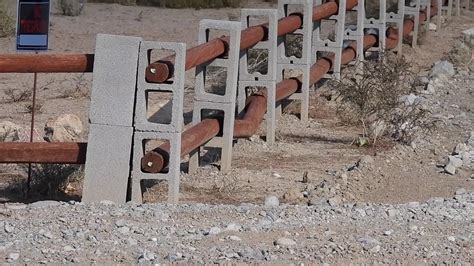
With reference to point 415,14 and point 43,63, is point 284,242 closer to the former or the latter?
point 43,63

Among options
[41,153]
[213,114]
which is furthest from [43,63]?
[213,114]

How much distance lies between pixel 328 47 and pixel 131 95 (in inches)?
274

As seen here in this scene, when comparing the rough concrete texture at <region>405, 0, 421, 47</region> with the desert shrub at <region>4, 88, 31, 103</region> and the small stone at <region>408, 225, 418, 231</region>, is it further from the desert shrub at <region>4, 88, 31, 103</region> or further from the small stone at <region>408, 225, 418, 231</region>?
the small stone at <region>408, 225, 418, 231</region>

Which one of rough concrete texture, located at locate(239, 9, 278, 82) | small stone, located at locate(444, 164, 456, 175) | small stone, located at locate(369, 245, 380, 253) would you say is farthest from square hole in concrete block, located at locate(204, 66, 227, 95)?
small stone, located at locate(369, 245, 380, 253)

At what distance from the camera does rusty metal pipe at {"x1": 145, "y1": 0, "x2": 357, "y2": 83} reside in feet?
26.5

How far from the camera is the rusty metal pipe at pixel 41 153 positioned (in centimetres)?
806

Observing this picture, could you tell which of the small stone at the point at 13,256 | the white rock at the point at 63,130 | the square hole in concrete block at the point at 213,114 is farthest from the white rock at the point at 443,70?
the small stone at the point at 13,256

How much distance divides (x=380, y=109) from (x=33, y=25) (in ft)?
14.1

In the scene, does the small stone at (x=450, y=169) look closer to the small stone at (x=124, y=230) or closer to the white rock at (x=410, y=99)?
the white rock at (x=410, y=99)

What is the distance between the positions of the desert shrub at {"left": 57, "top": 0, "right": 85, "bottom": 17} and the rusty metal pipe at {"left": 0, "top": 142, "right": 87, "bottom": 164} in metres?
16.8

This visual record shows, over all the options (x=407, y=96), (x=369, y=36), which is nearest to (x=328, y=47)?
(x=407, y=96)

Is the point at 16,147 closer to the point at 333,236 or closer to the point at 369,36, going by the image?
the point at 333,236

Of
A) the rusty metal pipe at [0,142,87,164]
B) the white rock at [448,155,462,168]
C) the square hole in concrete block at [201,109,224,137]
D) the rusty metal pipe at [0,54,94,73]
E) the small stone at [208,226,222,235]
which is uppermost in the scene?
the rusty metal pipe at [0,54,94,73]

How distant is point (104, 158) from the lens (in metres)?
8.09
